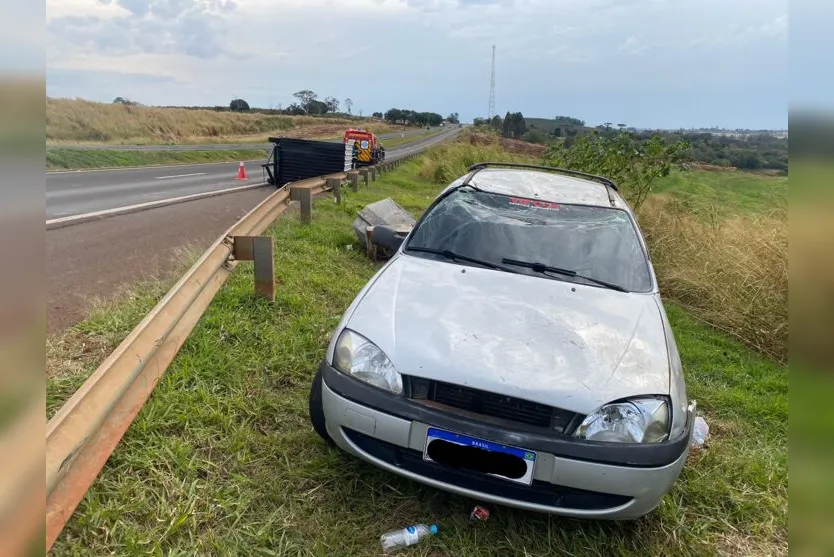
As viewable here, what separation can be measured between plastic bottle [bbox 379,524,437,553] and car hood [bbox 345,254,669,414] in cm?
75

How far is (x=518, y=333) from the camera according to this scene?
9.53 ft

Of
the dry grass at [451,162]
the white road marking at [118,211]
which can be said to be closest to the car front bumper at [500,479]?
the white road marking at [118,211]

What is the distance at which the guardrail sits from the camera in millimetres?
1995

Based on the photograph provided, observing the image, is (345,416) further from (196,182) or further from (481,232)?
(196,182)

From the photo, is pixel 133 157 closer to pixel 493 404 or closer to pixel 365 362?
pixel 365 362

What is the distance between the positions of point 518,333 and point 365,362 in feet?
2.61

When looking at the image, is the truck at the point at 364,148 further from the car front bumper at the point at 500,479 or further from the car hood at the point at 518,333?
the car front bumper at the point at 500,479

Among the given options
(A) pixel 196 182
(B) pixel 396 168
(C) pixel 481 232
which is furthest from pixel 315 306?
(B) pixel 396 168

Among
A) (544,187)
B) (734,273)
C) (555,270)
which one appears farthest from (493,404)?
(734,273)

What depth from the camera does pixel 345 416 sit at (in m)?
2.78

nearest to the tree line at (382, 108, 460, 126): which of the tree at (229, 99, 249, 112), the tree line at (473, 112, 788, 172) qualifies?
the tree at (229, 99, 249, 112)

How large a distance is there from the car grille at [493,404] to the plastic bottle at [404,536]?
626 mm

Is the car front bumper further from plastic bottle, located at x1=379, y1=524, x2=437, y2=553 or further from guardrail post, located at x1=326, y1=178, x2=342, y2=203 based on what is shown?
guardrail post, located at x1=326, y1=178, x2=342, y2=203

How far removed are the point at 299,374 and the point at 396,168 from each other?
22583mm
